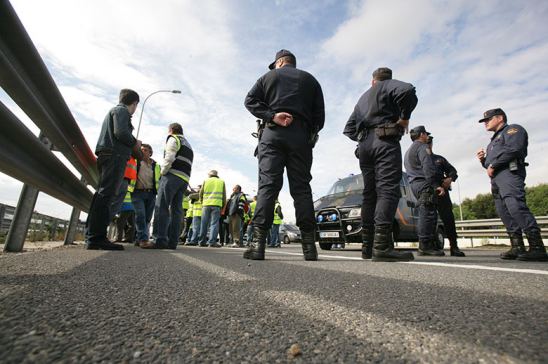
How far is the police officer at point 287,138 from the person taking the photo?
120 inches

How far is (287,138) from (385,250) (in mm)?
1389

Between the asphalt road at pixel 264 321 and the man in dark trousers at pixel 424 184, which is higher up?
the man in dark trousers at pixel 424 184

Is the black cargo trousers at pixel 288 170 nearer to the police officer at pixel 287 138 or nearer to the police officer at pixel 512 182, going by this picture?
the police officer at pixel 287 138

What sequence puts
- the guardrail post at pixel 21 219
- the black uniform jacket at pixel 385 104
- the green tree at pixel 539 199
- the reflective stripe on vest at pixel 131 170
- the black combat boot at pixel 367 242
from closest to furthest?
1. the guardrail post at pixel 21 219
2. the black uniform jacket at pixel 385 104
3. the black combat boot at pixel 367 242
4. the reflective stripe on vest at pixel 131 170
5. the green tree at pixel 539 199

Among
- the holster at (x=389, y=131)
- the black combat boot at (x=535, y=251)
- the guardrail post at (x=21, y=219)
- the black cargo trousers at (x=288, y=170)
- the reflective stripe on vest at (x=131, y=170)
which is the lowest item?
the black combat boot at (x=535, y=251)

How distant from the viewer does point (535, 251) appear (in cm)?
345

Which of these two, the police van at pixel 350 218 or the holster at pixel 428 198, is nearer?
the holster at pixel 428 198

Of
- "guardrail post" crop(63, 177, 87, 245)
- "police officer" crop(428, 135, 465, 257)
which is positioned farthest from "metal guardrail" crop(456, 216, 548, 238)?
"guardrail post" crop(63, 177, 87, 245)

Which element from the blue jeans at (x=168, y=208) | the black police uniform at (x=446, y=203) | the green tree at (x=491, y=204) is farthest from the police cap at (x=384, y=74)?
the green tree at (x=491, y=204)

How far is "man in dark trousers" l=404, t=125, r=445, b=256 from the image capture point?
4.54 metres

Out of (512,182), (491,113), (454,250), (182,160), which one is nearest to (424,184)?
(454,250)

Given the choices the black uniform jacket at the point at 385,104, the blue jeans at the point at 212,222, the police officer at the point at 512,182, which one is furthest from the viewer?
the blue jeans at the point at 212,222

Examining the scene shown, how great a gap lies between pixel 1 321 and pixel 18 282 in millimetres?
622

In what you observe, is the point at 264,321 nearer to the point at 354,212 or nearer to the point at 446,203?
the point at 446,203
